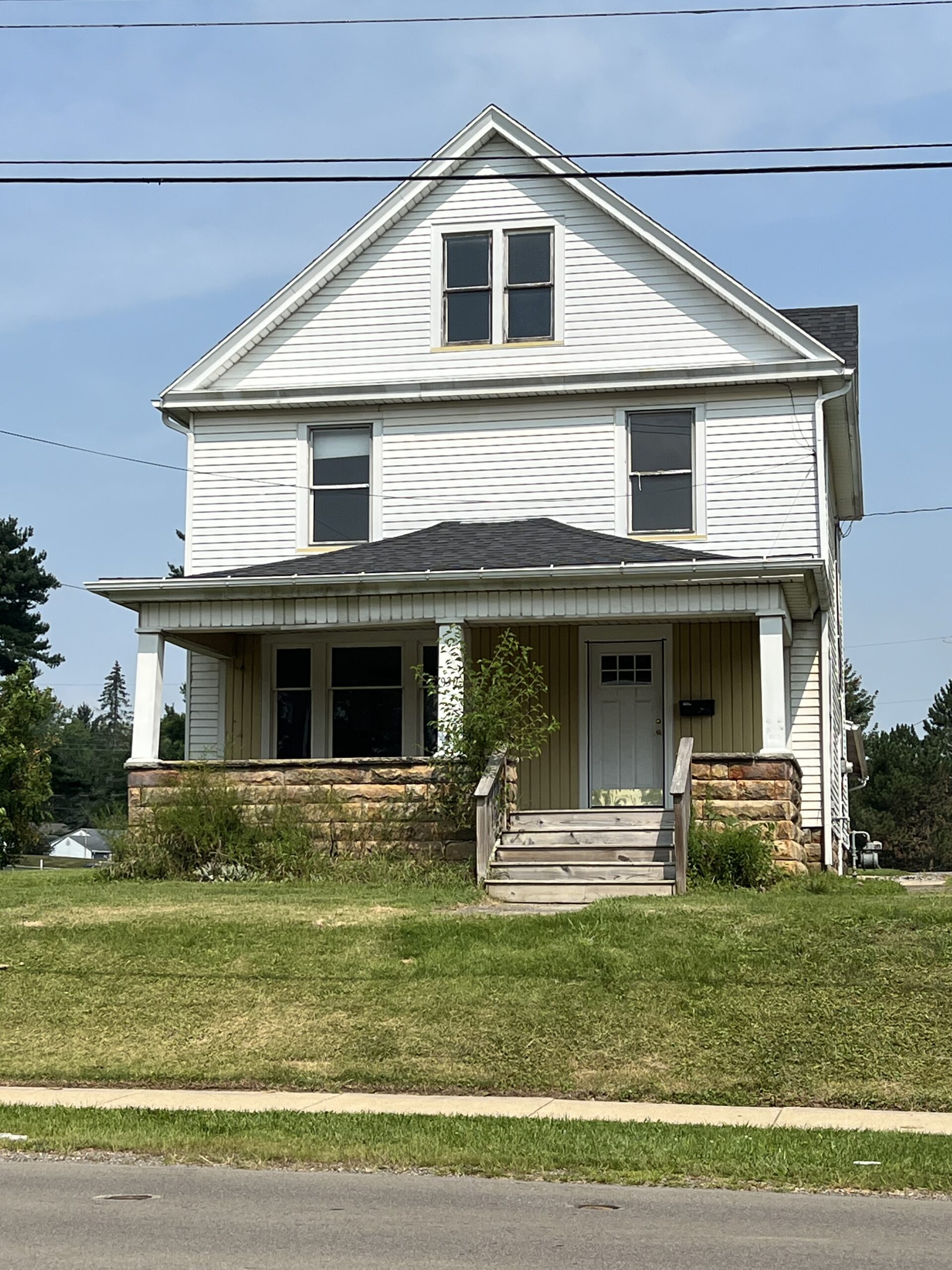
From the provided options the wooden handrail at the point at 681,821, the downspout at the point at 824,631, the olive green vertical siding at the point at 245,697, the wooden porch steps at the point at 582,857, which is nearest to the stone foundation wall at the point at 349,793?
the wooden porch steps at the point at 582,857

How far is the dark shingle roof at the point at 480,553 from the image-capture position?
1859 centimetres

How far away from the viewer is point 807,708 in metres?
20.8

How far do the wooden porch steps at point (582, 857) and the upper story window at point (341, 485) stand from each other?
580cm

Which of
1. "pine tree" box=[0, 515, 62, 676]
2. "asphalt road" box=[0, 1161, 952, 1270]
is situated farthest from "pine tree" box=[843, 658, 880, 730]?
"asphalt road" box=[0, 1161, 952, 1270]

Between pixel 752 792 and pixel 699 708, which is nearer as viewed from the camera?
pixel 752 792

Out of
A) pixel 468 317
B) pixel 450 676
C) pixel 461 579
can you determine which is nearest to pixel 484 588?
pixel 461 579

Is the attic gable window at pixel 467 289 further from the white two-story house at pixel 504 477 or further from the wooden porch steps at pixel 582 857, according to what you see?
the wooden porch steps at pixel 582 857

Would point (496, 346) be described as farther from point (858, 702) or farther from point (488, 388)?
point (858, 702)

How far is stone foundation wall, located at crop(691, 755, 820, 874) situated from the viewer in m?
16.9

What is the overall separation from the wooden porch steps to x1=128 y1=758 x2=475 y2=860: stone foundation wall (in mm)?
736

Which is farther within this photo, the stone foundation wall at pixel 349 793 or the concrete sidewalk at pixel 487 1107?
the stone foundation wall at pixel 349 793

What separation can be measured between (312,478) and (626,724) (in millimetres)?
5664

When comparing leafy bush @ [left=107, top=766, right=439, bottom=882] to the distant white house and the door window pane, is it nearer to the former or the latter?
the door window pane

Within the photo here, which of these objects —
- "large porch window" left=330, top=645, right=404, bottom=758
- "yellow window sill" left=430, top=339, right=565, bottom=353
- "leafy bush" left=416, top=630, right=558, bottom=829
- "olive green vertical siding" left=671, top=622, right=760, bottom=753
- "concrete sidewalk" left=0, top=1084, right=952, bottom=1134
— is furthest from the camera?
"yellow window sill" left=430, top=339, right=565, bottom=353
